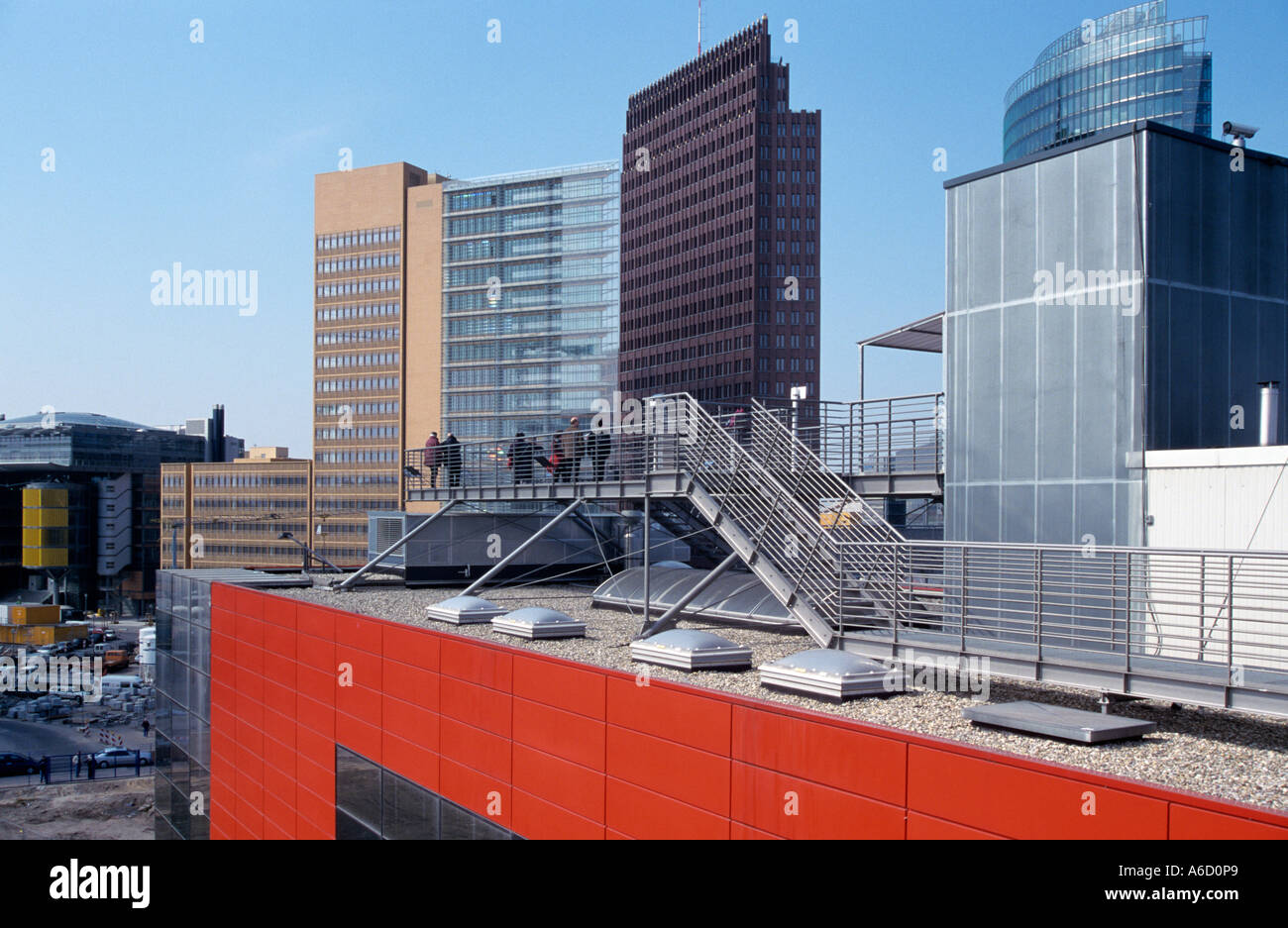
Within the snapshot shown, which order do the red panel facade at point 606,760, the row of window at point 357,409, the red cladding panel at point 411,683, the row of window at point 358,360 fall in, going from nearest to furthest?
the red panel facade at point 606,760
the red cladding panel at point 411,683
the row of window at point 357,409
the row of window at point 358,360

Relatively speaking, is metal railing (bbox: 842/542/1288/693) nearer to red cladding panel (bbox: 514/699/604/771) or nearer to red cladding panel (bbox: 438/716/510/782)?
red cladding panel (bbox: 514/699/604/771)

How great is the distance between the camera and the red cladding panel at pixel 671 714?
31.3 ft

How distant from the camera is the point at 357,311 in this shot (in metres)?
114

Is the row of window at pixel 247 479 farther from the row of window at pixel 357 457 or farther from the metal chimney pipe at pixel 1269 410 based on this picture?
the metal chimney pipe at pixel 1269 410

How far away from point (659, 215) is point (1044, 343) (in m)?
140

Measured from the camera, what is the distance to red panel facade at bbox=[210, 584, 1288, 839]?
6.93 m

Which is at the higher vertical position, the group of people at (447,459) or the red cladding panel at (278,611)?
the group of people at (447,459)

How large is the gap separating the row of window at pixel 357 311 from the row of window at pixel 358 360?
4.37m

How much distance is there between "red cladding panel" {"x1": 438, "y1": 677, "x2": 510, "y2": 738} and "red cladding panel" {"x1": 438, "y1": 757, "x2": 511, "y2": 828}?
639 millimetres

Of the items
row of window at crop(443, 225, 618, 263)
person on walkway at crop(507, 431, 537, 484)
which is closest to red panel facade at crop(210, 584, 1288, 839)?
person on walkway at crop(507, 431, 537, 484)

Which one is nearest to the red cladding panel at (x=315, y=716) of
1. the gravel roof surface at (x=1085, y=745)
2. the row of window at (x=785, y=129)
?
the gravel roof surface at (x=1085, y=745)
